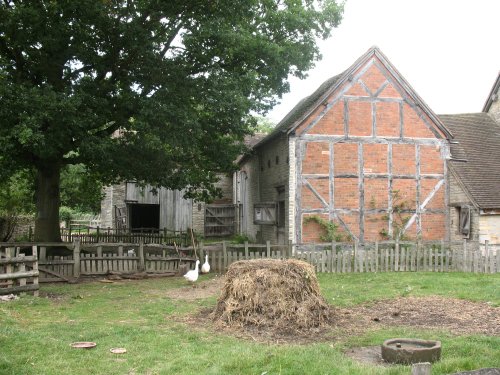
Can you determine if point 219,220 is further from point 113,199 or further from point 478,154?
point 478,154

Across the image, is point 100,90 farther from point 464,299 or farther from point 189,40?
point 464,299

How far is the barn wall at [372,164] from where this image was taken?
2066cm

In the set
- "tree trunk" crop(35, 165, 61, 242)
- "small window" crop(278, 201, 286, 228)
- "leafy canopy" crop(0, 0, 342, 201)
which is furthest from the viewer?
"small window" crop(278, 201, 286, 228)

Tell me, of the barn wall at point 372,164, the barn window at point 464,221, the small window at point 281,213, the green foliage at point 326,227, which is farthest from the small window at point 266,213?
the barn window at point 464,221

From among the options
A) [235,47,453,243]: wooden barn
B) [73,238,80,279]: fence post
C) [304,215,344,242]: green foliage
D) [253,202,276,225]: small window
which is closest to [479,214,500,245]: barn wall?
[235,47,453,243]: wooden barn

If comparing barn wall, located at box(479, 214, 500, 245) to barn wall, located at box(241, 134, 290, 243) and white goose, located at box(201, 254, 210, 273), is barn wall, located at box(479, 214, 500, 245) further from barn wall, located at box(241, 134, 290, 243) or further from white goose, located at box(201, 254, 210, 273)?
white goose, located at box(201, 254, 210, 273)

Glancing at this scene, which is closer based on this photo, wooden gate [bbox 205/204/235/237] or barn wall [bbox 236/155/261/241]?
barn wall [bbox 236/155/261/241]

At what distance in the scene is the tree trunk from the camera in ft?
60.0

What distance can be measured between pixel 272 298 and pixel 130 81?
10.0 m

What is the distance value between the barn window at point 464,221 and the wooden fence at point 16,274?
16399 millimetres

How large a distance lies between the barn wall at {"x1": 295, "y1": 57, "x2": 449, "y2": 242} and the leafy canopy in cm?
306

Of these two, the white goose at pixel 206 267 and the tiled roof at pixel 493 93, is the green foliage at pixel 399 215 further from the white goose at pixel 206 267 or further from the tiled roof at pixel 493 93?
the tiled roof at pixel 493 93

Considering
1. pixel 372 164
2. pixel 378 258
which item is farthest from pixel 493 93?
pixel 378 258

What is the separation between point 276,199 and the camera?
23.2m
